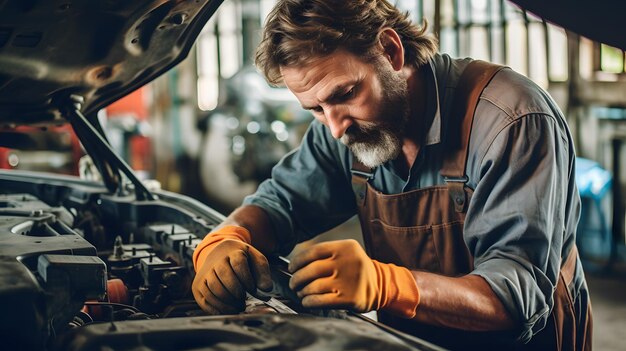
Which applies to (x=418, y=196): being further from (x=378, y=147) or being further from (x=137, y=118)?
(x=137, y=118)

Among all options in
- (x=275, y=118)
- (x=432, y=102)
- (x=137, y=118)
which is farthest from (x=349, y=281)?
(x=137, y=118)

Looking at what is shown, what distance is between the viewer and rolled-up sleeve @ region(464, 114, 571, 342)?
1332 millimetres

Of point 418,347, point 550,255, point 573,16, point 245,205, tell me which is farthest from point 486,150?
point 245,205

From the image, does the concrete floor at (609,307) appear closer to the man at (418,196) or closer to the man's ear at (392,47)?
the man at (418,196)

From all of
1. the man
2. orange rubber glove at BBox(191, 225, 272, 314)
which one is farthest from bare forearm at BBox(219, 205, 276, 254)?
orange rubber glove at BBox(191, 225, 272, 314)

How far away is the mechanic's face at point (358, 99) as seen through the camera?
5.06 ft

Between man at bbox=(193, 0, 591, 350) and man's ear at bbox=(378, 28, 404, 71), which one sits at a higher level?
man's ear at bbox=(378, 28, 404, 71)

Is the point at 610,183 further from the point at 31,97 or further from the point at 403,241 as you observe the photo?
the point at 31,97

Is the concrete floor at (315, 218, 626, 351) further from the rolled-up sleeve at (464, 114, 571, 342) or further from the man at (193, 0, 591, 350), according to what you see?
the rolled-up sleeve at (464, 114, 571, 342)

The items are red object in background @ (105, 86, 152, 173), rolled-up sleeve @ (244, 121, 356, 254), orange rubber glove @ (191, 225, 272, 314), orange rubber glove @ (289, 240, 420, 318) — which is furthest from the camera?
red object in background @ (105, 86, 152, 173)

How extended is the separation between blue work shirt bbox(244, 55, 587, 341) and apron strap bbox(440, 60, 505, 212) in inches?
0.6

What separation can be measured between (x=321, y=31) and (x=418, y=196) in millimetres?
435

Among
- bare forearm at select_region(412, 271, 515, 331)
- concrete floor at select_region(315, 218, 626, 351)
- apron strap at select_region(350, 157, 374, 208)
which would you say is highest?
apron strap at select_region(350, 157, 374, 208)

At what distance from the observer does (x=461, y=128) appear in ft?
5.10
